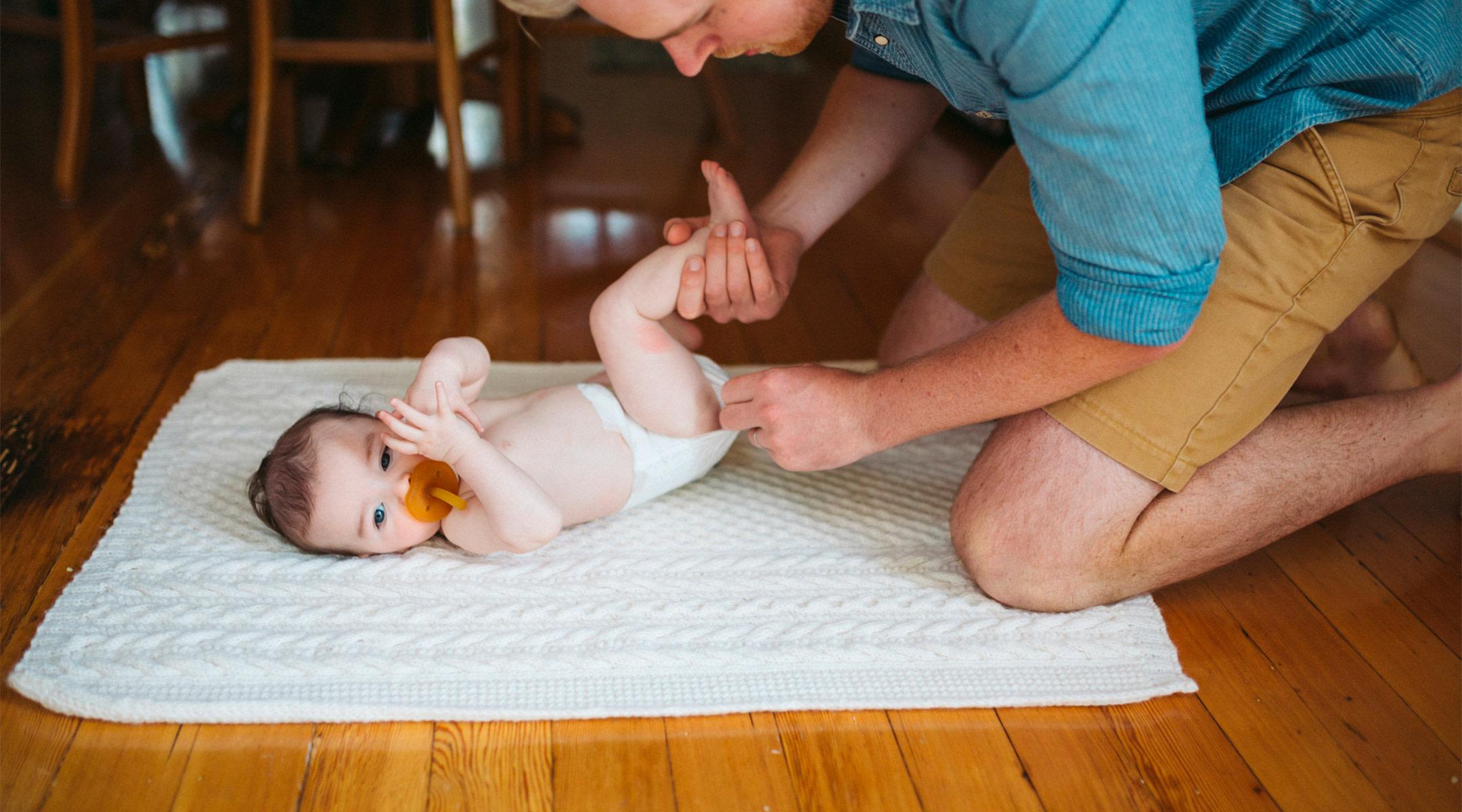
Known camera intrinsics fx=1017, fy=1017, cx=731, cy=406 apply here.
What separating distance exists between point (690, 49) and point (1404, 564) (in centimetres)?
101

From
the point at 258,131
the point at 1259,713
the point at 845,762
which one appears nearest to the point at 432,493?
the point at 845,762

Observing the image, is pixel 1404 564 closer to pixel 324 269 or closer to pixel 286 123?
pixel 324 269

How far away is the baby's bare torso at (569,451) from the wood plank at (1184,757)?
0.55m

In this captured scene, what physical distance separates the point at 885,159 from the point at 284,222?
4.45 feet

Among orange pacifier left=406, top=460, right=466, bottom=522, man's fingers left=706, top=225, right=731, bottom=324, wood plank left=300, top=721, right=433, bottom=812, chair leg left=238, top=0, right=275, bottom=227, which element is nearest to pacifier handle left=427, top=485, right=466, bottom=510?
orange pacifier left=406, top=460, right=466, bottom=522

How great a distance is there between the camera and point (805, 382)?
100 centimetres

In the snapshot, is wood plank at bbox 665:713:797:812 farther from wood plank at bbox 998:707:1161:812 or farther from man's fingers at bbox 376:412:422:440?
man's fingers at bbox 376:412:422:440

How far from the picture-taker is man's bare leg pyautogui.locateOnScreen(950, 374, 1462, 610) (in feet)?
3.23

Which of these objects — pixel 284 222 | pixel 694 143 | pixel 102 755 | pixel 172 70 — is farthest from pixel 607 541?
pixel 172 70

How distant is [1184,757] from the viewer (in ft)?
2.99

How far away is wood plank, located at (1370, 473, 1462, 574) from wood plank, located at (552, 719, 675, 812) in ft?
3.12

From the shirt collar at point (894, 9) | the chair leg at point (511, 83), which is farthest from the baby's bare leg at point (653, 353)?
the chair leg at point (511, 83)

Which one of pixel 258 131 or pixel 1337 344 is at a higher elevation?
pixel 1337 344

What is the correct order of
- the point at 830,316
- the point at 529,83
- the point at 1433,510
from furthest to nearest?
1. the point at 529,83
2. the point at 830,316
3. the point at 1433,510
